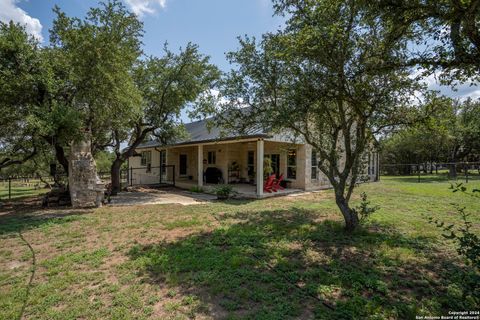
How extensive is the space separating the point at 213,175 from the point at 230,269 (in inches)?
479

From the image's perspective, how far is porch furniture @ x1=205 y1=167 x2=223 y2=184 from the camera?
52.5ft

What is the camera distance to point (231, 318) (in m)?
2.83

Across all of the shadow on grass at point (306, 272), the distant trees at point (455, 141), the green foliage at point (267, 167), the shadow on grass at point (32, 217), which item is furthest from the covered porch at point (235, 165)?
the shadow on grass at point (32, 217)

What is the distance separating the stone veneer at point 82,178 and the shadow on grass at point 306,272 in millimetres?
5401

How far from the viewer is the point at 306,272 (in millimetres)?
3945

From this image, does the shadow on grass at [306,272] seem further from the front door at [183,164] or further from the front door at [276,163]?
the front door at [183,164]

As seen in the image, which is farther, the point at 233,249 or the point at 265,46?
the point at 265,46

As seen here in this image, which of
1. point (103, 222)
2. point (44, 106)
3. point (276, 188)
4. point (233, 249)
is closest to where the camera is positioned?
point (233, 249)

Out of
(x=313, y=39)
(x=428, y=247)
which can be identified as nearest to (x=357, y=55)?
(x=313, y=39)

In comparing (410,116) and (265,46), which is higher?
(265,46)

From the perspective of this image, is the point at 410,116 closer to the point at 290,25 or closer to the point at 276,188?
the point at 290,25

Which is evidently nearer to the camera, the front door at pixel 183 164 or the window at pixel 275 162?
the window at pixel 275 162

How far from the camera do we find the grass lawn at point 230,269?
306 cm

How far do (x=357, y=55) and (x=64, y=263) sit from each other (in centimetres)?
648
